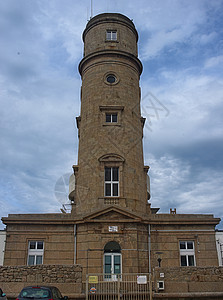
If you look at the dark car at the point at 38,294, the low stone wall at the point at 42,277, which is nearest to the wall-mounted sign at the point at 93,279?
the low stone wall at the point at 42,277

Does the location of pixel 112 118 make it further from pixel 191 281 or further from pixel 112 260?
pixel 191 281

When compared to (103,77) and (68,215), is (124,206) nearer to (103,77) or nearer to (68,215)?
(68,215)

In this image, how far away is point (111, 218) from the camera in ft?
76.2

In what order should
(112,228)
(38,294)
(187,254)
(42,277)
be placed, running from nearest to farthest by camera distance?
(38,294) < (42,277) < (112,228) < (187,254)

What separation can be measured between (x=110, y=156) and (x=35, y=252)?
9.06m

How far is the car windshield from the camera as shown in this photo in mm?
13499

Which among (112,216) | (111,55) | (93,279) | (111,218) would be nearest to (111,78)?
(111,55)

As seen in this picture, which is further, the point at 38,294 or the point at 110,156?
the point at 110,156

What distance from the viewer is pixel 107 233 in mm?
23000

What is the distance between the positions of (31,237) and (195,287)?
11967mm

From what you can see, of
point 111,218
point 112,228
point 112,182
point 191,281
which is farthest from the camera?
point 112,182

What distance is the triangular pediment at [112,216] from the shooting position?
910 inches

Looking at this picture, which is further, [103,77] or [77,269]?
[103,77]

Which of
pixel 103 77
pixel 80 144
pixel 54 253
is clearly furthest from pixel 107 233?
pixel 103 77
